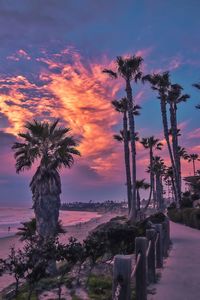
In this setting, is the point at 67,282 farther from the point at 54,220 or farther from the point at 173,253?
the point at 54,220

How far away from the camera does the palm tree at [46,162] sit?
20.5 metres

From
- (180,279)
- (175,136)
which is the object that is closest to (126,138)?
(175,136)

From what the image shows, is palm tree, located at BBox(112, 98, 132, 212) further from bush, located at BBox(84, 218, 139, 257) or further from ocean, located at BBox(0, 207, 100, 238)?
bush, located at BBox(84, 218, 139, 257)

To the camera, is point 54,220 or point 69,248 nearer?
point 69,248

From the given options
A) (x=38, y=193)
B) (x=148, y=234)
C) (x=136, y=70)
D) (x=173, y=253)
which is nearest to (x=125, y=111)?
(x=136, y=70)

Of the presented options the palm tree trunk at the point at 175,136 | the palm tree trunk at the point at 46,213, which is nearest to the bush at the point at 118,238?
the palm tree trunk at the point at 46,213

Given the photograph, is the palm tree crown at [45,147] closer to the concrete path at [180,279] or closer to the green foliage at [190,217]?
the concrete path at [180,279]

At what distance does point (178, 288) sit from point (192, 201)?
45411mm

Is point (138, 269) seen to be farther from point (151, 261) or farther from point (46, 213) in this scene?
point (46, 213)

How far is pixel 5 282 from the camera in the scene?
21531 millimetres

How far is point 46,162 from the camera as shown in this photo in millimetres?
21375

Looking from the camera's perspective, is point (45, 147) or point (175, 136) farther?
point (175, 136)

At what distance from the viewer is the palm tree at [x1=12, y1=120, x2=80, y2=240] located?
67.2ft

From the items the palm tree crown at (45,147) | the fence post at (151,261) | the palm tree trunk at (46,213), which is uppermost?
the palm tree crown at (45,147)
